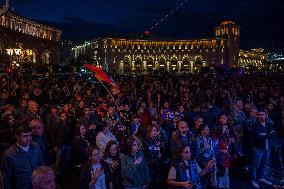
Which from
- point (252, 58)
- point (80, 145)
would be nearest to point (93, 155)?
point (80, 145)

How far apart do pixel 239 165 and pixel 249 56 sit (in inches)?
6957

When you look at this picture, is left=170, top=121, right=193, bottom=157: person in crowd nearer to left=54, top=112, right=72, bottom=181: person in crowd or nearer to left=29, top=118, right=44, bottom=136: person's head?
left=29, top=118, right=44, bottom=136: person's head

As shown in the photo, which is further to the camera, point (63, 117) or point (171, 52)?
point (171, 52)

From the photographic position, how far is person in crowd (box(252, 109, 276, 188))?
28.5 feet

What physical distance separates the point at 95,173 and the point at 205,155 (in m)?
2.55

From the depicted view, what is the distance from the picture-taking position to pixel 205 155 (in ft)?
24.3

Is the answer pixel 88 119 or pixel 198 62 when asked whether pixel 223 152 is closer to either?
pixel 88 119

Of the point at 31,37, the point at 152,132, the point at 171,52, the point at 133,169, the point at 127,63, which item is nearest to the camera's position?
the point at 133,169

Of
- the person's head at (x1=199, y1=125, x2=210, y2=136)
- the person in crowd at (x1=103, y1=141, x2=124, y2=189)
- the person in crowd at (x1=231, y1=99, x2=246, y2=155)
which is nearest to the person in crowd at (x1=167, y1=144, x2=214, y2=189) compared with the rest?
the person in crowd at (x1=103, y1=141, x2=124, y2=189)

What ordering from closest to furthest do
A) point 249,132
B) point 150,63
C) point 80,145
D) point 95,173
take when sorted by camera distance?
A: point 95,173
point 80,145
point 249,132
point 150,63

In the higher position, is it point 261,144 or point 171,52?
point 171,52

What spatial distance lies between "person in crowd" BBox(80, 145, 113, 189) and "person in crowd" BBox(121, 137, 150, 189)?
389 millimetres

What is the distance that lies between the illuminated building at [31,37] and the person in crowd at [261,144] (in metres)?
52.5

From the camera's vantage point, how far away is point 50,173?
11.0ft
